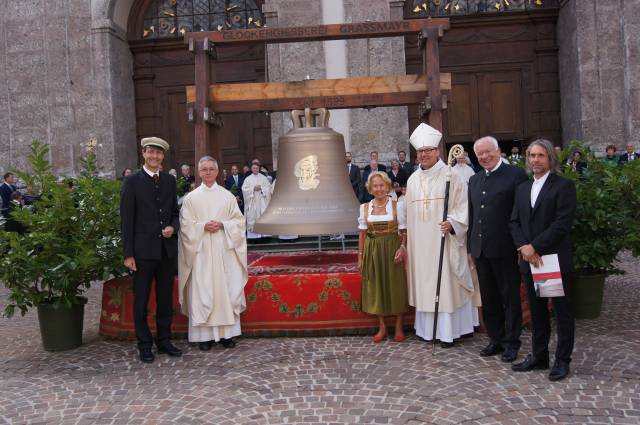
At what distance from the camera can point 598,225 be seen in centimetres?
595

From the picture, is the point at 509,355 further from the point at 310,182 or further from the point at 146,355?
the point at 146,355

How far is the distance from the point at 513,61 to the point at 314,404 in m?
12.6

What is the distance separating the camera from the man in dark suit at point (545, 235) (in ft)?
13.9

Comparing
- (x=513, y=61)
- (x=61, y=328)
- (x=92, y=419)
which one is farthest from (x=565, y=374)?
(x=513, y=61)

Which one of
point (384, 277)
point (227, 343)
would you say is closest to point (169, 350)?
point (227, 343)

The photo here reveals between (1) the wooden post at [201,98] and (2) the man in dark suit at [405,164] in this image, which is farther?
(2) the man in dark suit at [405,164]

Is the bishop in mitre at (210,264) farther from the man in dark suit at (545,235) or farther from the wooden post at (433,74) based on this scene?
the man in dark suit at (545,235)

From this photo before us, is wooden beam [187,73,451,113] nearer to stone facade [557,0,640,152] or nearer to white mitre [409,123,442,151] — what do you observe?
white mitre [409,123,442,151]

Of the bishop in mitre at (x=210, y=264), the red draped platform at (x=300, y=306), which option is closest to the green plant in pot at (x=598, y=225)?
the red draped platform at (x=300, y=306)

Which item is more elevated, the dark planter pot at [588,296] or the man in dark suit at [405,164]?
the man in dark suit at [405,164]

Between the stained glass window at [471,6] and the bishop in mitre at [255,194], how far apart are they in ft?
16.9

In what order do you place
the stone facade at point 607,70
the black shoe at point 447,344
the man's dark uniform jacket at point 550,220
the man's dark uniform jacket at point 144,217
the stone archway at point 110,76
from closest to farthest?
the man's dark uniform jacket at point 550,220 → the man's dark uniform jacket at point 144,217 → the black shoe at point 447,344 → the stone facade at point 607,70 → the stone archway at point 110,76

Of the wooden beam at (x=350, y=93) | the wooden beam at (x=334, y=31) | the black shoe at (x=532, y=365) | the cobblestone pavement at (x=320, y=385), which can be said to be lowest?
the cobblestone pavement at (x=320, y=385)

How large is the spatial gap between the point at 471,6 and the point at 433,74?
378 inches
